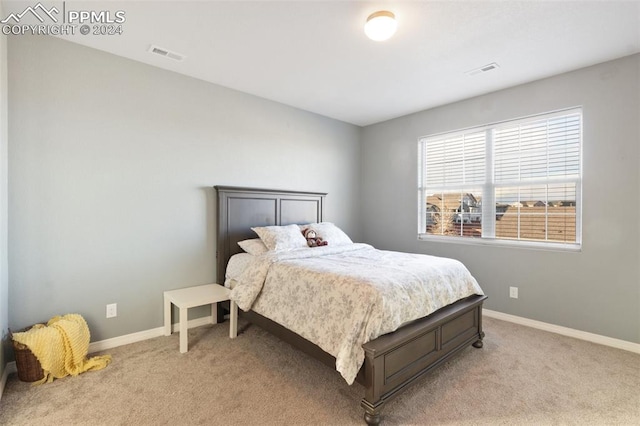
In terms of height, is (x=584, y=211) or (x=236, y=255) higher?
(x=584, y=211)

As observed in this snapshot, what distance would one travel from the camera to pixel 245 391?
2061 mm

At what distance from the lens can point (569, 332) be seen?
2998 millimetres

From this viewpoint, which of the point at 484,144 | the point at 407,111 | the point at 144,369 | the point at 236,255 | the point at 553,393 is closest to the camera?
the point at 553,393

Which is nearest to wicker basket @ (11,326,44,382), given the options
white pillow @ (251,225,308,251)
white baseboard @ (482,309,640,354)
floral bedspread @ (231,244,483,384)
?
floral bedspread @ (231,244,483,384)

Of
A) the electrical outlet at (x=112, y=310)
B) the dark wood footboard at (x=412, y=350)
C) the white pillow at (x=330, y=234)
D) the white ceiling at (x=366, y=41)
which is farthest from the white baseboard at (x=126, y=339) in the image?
the white ceiling at (x=366, y=41)

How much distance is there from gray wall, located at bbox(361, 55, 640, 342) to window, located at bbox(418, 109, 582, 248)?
13cm

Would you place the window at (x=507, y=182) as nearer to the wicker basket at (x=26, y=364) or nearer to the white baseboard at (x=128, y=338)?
the white baseboard at (x=128, y=338)

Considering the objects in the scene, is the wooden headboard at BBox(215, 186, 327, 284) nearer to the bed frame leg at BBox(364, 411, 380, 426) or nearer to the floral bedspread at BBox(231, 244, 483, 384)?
the floral bedspread at BBox(231, 244, 483, 384)

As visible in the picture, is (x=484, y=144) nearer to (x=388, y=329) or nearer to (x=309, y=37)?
(x=309, y=37)

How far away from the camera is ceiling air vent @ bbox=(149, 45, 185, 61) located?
2.63 meters

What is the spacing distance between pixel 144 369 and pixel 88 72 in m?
2.48

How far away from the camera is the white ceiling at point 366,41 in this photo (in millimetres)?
2098

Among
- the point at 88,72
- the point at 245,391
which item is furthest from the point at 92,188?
the point at 245,391

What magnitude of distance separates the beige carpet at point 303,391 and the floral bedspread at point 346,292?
1.14 ft
